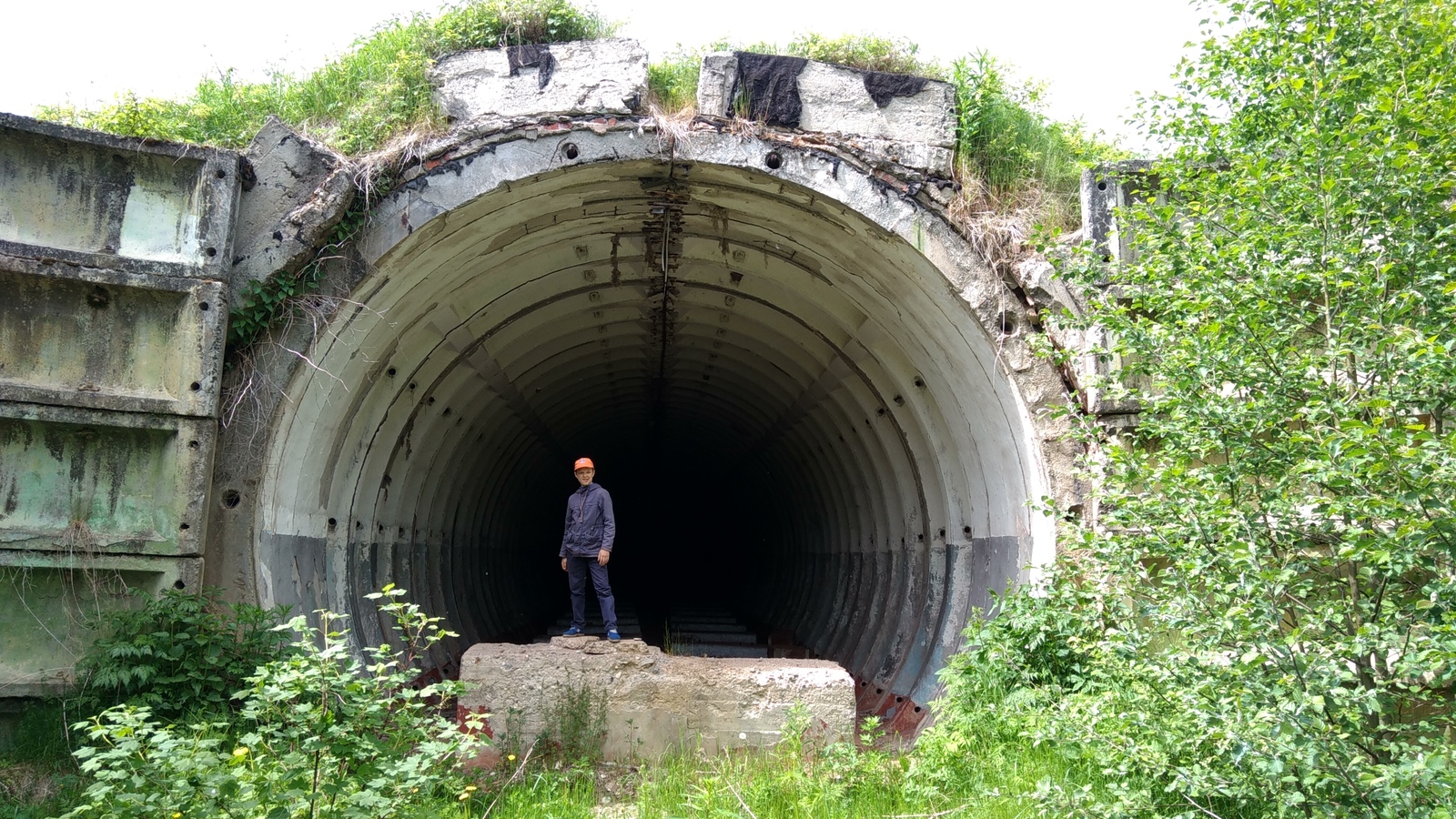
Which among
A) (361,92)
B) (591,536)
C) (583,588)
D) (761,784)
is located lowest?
(761,784)

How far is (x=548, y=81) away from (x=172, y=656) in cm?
448

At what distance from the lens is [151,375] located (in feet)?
20.9

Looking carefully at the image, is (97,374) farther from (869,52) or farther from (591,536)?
(869,52)

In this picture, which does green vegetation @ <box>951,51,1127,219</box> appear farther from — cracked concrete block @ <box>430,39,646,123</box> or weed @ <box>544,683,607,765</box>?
weed @ <box>544,683,607,765</box>

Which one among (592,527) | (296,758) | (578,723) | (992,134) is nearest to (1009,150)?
(992,134)

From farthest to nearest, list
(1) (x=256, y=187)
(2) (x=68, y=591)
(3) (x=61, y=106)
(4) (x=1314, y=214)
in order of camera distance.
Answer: (3) (x=61, y=106)
(1) (x=256, y=187)
(2) (x=68, y=591)
(4) (x=1314, y=214)

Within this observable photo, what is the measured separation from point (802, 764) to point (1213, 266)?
375 cm

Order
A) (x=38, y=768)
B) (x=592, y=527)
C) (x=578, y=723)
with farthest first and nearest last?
(x=592, y=527), (x=578, y=723), (x=38, y=768)

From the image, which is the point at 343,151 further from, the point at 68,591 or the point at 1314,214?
the point at 1314,214

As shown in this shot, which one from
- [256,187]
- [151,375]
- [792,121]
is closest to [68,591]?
[151,375]

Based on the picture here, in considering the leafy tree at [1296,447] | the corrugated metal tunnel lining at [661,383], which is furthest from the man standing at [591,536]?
the leafy tree at [1296,447]

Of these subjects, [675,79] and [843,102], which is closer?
[843,102]

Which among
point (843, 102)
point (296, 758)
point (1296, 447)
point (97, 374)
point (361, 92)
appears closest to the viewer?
point (296, 758)

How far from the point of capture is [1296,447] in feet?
15.5
